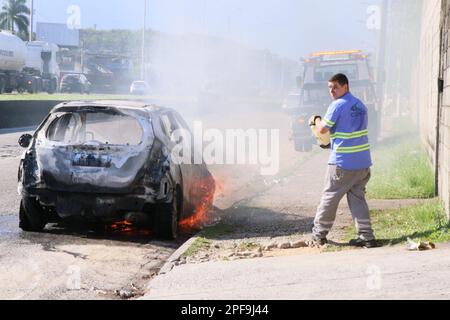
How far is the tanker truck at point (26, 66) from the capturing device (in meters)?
46.0

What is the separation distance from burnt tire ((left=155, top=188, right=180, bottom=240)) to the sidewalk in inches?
62.4

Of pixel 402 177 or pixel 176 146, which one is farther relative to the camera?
pixel 402 177

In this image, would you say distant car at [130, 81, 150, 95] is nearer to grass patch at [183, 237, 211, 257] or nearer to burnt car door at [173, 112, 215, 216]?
burnt car door at [173, 112, 215, 216]

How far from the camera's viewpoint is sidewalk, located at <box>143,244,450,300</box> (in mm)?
5930

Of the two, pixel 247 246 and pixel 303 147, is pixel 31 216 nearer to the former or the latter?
pixel 247 246

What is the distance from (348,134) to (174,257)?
220 cm

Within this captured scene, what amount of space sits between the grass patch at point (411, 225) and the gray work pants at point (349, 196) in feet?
1.06

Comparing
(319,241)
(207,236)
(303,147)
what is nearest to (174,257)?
(207,236)

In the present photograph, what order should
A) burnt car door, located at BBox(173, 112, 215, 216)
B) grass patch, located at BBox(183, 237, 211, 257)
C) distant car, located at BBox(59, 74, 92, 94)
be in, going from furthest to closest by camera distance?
distant car, located at BBox(59, 74, 92, 94) → burnt car door, located at BBox(173, 112, 215, 216) → grass patch, located at BBox(183, 237, 211, 257)

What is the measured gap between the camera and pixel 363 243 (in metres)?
8.26

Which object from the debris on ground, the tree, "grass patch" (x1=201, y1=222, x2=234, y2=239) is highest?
the tree

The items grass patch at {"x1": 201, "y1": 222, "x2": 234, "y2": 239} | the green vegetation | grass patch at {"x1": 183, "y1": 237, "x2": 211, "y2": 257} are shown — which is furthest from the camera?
grass patch at {"x1": 201, "y1": 222, "x2": 234, "y2": 239}

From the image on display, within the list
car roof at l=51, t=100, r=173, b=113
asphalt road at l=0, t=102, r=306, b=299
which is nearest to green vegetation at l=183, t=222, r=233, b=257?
asphalt road at l=0, t=102, r=306, b=299

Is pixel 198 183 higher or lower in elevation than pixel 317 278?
higher
